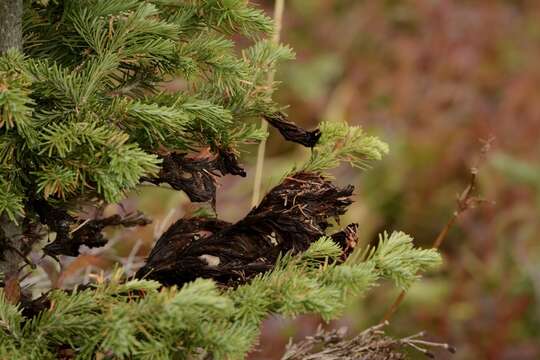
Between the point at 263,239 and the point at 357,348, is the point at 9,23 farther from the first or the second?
the point at 357,348

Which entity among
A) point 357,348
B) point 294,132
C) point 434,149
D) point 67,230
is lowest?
point 67,230

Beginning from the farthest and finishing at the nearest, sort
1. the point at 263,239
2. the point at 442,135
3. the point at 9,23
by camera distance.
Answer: the point at 442,135
the point at 263,239
the point at 9,23

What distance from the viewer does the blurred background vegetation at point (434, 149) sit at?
388 centimetres

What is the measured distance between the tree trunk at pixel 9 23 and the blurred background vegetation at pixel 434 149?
0.57 metres

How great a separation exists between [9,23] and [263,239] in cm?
56

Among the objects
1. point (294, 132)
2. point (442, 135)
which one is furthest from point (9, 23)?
point (442, 135)

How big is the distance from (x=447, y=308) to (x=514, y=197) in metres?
1.08

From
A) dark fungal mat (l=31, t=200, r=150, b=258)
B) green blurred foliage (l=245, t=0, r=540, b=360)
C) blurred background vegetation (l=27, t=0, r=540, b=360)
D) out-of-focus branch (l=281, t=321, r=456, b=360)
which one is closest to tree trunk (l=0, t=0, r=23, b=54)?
dark fungal mat (l=31, t=200, r=150, b=258)

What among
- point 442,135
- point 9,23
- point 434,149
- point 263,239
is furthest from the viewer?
point 442,135

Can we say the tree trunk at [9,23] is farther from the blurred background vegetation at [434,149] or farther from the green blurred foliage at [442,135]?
the green blurred foliage at [442,135]

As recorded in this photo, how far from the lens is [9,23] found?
4.35 feet

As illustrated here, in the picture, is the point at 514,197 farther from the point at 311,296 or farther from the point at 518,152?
the point at 311,296

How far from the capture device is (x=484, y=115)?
5645 mm

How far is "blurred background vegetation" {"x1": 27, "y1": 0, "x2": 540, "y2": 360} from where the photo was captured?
388 cm
